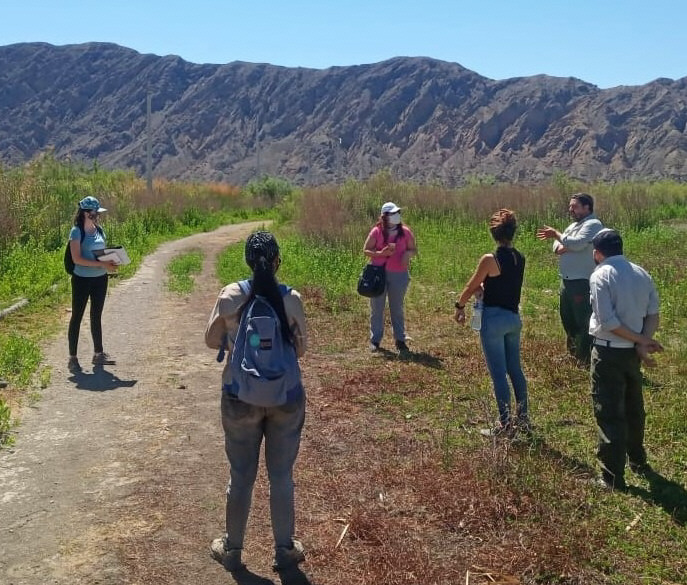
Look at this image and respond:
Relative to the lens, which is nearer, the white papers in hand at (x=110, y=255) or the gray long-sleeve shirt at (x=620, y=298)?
the gray long-sleeve shirt at (x=620, y=298)

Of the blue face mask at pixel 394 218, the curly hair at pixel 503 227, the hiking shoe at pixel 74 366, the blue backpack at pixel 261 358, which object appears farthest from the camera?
the blue face mask at pixel 394 218

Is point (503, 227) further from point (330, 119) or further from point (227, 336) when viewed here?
point (330, 119)

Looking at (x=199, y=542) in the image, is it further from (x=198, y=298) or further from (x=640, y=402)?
(x=198, y=298)

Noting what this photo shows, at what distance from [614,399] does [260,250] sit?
8.89 ft

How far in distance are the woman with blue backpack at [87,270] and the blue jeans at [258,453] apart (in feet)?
14.5

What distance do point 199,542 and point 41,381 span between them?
3714 mm

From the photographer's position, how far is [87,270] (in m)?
7.87

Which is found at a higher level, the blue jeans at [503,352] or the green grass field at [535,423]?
the blue jeans at [503,352]

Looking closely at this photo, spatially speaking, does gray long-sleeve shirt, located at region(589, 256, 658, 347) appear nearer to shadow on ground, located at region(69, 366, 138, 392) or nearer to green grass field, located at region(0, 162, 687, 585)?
green grass field, located at region(0, 162, 687, 585)

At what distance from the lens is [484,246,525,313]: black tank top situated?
5.77m

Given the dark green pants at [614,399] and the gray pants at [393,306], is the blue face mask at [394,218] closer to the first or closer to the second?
the gray pants at [393,306]

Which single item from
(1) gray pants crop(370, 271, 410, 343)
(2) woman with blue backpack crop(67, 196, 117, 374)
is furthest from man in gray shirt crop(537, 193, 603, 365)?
(2) woman with blue backpack crop(67, 196, 117, 374)

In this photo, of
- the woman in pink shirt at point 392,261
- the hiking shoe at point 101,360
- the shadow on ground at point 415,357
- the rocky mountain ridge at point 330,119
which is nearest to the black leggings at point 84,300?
the hiking shoe at point 101,360

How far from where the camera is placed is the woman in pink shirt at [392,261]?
343 inches
